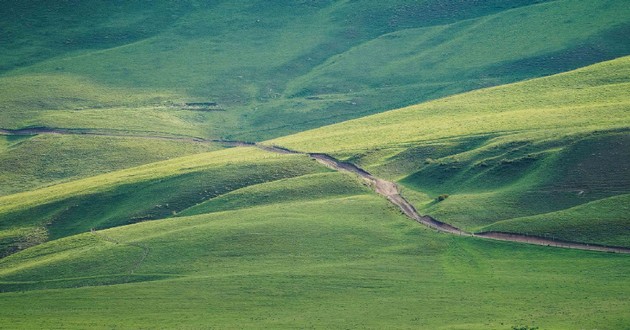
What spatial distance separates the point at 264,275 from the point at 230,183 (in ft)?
94.5

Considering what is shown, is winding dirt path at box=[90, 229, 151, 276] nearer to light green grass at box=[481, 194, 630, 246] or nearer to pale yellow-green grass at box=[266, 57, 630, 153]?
pale yellow-green grass at box=[266, 57, 630, 153]

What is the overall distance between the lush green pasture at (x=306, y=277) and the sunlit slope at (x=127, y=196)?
222 inches

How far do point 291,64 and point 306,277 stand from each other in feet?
352

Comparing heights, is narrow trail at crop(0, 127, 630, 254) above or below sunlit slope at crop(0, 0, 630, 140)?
below

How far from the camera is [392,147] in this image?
117m

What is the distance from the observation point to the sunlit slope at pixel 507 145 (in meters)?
92.6

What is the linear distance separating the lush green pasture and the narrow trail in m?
1.53

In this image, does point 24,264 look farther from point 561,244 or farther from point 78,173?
point 561,244

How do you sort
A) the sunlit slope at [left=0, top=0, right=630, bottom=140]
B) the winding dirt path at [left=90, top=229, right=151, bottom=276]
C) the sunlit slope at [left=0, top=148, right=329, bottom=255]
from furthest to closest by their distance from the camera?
the sunlit slope at [left=0, top=0, right=630, bottom=140] < the sunlit slope at [left=0, top=148, right=329, bottom=255] < the winding dirt path at [left=90, top=229, right=151, bottom=276]

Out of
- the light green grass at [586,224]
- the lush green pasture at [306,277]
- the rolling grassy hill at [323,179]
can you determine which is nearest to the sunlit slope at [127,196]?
the rolling grassy hill at [323,179]

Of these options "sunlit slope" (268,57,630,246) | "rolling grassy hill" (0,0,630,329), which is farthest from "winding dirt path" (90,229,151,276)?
"sunlit slope" (268,57,630,246)

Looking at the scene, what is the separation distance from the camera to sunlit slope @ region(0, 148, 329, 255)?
103 m

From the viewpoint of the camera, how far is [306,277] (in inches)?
3221

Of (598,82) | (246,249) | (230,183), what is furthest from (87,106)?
(598,82)
